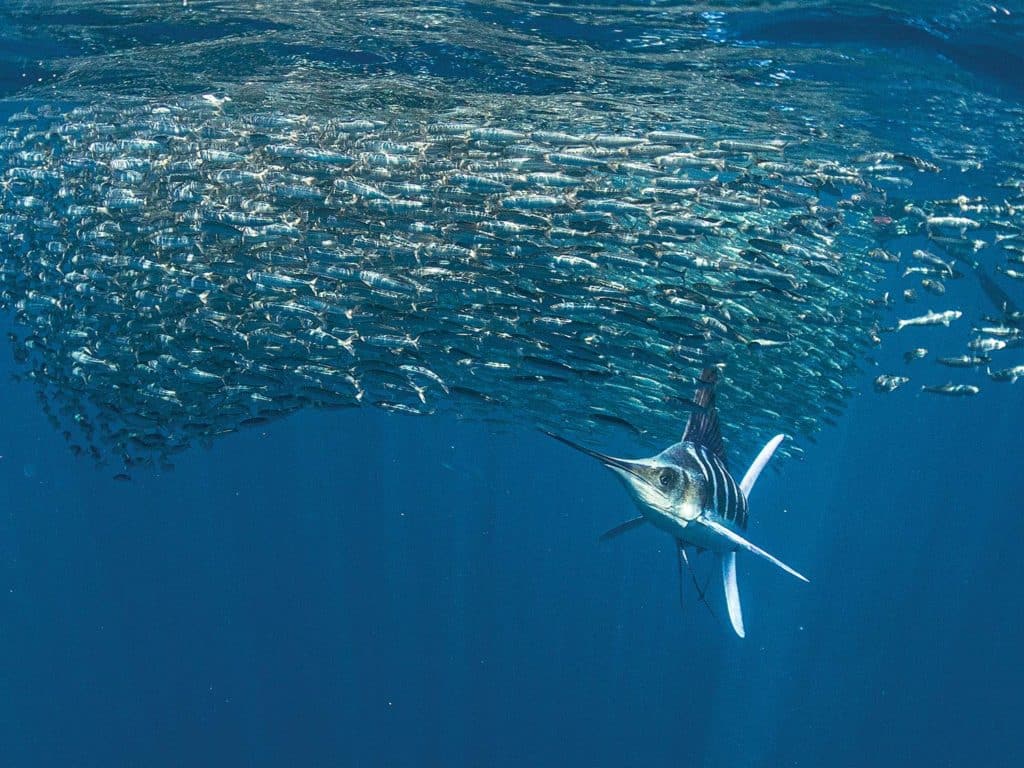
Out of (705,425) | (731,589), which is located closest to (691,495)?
(705,425)

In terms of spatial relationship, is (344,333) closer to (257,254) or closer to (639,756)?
(257,254)

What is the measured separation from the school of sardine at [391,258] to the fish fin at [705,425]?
1174 millimetres

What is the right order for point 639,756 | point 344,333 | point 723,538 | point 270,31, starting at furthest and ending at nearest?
point 639,756 → point 270,31 → point 344,333 → point 723,538

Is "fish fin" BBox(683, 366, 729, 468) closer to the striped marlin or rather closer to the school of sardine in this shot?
the striped marlin

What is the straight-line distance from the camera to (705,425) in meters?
5.79

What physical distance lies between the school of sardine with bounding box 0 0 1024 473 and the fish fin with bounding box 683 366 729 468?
1.17 meters

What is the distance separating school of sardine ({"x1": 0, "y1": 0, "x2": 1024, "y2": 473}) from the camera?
8258 mm

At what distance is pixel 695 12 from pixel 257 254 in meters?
5.59

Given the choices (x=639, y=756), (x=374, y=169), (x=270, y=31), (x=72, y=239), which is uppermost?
(x=270, y=31)

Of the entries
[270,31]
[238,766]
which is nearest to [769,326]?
[270,31]

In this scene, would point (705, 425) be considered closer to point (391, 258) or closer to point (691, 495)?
point (691, 495)

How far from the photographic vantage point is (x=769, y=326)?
10.1 metres

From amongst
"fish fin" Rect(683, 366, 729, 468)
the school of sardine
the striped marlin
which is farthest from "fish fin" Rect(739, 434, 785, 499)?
the school of sardine

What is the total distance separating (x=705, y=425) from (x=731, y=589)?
140 centimetres
